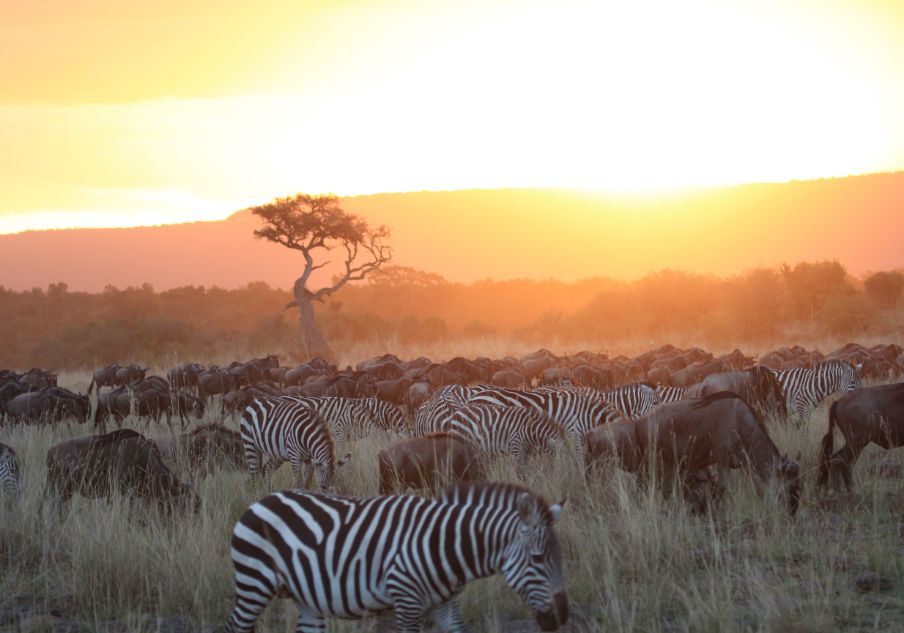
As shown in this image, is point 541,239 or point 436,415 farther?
point 541,239

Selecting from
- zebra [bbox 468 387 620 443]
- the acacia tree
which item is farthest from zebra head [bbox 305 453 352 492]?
the acacia tree

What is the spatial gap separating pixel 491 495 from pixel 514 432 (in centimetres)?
526

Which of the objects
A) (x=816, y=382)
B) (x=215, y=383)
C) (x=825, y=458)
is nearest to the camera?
(x=825, y=458)

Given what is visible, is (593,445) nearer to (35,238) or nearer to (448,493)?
(448,493)

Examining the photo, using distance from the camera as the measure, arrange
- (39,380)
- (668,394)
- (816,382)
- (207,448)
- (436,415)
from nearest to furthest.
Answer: (207,448), (436,415), (668,394), (816,382), (39,380)

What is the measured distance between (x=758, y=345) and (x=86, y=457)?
27.4 m

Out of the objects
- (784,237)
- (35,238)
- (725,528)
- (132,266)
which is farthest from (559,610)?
(35,238)

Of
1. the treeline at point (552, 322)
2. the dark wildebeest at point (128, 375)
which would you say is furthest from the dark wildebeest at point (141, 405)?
the treeline at point (552, 322)

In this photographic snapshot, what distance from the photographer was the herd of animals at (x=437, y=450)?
5.14 metres

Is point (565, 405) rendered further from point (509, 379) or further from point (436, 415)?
point (509, 379)

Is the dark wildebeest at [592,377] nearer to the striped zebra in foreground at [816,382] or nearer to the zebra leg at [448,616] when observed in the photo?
the striped zebra in foreground at [816,382]

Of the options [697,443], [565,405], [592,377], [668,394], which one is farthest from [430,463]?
[592,377]

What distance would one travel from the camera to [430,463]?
8.91 metres

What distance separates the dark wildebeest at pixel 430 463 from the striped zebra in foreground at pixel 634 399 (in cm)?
516
